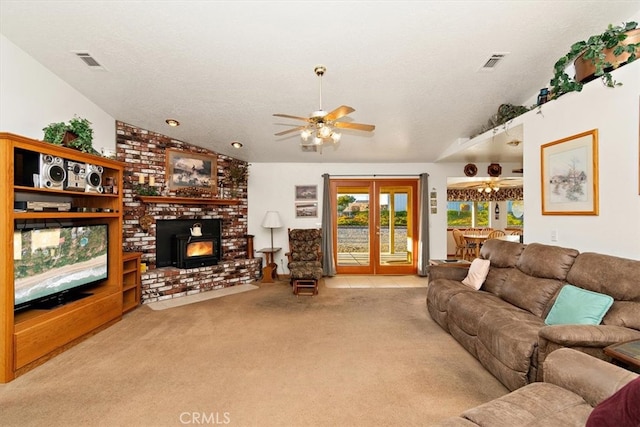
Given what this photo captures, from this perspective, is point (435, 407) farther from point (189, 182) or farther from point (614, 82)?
point (189, 182)

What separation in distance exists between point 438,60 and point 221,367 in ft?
12.1

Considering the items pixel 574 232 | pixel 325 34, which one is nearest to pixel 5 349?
pixel 325 34

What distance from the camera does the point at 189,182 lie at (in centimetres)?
518

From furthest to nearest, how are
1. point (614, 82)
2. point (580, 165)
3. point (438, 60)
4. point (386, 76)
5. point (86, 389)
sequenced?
1. point (386, 76)
2. point (438, 60)
3. point (580, 165)
4. point (614, 82)
5. point (86, 389)

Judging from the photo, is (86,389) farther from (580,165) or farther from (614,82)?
(614,82)

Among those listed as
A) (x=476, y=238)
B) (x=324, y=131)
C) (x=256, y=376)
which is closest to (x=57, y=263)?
(x=256, y=376)

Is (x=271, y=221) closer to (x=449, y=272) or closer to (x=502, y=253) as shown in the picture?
(x=449, y=272)

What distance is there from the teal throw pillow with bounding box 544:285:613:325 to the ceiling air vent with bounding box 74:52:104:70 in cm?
496

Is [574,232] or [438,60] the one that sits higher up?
[438,60]

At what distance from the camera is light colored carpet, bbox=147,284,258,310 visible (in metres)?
4.18

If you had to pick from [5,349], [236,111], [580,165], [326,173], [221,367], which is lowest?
[221,367]

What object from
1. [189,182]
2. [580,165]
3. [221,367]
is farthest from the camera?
[189,182]

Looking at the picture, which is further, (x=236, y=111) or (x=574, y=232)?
(x=236, y=111)

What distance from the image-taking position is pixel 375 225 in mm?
6148
